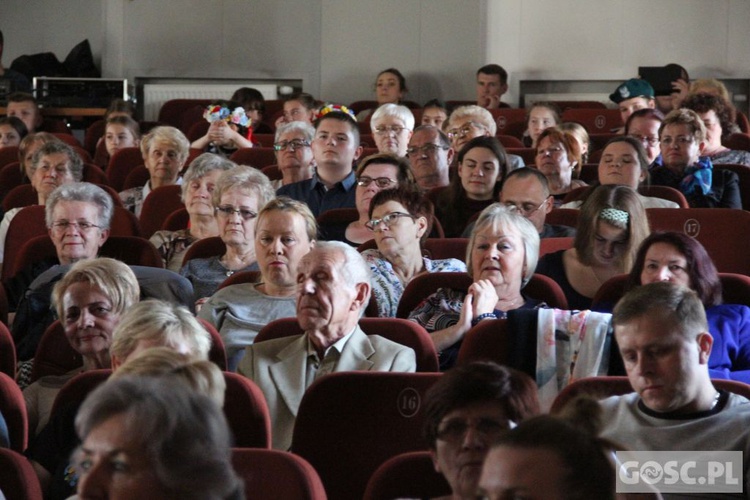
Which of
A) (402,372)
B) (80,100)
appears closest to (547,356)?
(402,372)

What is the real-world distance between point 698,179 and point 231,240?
227 cm

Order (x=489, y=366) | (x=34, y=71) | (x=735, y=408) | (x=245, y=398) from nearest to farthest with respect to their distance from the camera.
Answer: (x=489, y=366) → (x=735, y=408) → (x=245, y=398) → (x=34, y=71)

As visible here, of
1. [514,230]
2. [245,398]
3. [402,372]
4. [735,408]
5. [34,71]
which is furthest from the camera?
[34,71]

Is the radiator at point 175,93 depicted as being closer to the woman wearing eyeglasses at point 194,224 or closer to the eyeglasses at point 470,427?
the woman wearing eyeglasses at point 194,224

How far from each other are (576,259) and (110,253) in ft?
5.62

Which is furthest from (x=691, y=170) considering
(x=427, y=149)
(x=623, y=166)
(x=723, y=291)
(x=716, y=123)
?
(x=723, y=291)

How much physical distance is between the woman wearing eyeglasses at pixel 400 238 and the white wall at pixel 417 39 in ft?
17.5

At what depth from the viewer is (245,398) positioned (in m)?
2.62

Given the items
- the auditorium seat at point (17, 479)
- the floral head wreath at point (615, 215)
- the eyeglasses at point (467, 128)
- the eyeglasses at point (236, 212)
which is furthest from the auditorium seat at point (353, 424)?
the eyeglasses at point (467, 128)

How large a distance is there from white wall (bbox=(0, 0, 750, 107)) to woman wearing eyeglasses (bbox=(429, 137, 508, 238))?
14.2 ft

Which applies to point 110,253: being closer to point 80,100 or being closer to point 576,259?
point 576,259

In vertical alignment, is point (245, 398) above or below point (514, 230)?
below

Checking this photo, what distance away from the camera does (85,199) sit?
432cm

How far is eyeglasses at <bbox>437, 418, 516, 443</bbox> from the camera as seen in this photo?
2062 millimetres
